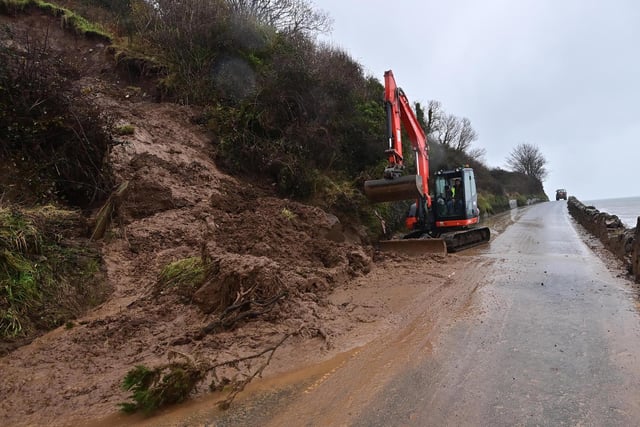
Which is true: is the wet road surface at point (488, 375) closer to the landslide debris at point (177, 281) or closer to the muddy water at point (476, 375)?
the muddy water at point (476, 375)

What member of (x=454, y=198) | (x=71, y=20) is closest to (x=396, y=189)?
(x=454, y=198)

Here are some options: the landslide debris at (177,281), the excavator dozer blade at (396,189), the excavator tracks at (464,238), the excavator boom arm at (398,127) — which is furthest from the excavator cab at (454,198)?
the landslide debris at (177,281)

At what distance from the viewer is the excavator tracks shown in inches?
463

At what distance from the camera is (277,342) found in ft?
14.1

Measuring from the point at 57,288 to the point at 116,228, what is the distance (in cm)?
190

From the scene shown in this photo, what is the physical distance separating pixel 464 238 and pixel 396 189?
165 inches

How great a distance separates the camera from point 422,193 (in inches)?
403

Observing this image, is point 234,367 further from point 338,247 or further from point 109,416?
point 338,247

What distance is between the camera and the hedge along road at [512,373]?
299cm

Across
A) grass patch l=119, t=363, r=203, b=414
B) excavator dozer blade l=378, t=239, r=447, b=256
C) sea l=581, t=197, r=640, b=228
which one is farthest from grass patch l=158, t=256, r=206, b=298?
sea l=581, t=197, r=640, b=228

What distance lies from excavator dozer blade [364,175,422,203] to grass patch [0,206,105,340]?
6.34 metres

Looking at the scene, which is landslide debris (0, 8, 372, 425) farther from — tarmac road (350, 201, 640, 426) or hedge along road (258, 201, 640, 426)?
tarmac road (350, 201, 640, 426)

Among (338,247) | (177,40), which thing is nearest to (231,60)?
(177,40)

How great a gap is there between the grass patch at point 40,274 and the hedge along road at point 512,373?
3178mm
